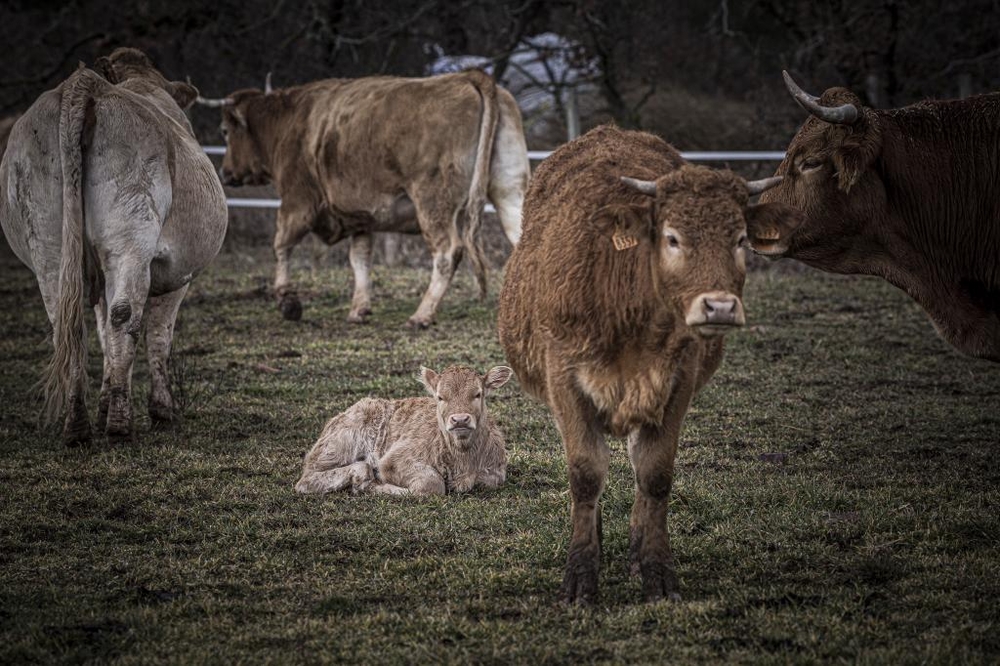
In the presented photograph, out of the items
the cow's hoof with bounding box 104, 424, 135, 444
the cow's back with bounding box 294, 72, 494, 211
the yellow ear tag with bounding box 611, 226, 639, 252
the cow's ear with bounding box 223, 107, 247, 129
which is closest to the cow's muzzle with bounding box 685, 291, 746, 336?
the yellow ear tag with bounding box 611, 226, 639, 252

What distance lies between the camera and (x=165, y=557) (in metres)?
5.27

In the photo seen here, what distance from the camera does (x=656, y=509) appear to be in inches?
187

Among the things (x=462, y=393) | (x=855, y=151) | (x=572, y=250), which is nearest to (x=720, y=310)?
(x=572, y=250)

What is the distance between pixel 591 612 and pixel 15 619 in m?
2.18

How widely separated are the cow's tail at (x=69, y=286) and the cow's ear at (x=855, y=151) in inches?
166

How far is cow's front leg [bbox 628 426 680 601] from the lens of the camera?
4.69m

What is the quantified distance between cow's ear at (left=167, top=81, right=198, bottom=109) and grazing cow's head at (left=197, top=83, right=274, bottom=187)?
3122 mm

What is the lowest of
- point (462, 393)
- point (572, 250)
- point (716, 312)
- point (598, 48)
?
point (462, 393)

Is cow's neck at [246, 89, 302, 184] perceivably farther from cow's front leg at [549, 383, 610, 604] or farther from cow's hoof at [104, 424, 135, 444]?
cow's front leg at [549, 383, 610, 604]

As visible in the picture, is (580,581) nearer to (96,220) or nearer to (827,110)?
(827,110)

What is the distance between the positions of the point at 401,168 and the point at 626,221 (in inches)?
276

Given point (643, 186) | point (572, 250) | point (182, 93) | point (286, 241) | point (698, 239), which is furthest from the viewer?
point (286, 241)

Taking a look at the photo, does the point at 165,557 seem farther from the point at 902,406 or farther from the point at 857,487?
the point at 902,406

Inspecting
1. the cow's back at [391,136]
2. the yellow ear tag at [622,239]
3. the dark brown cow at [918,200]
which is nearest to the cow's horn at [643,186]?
the yellow ear tag at [622,239]
